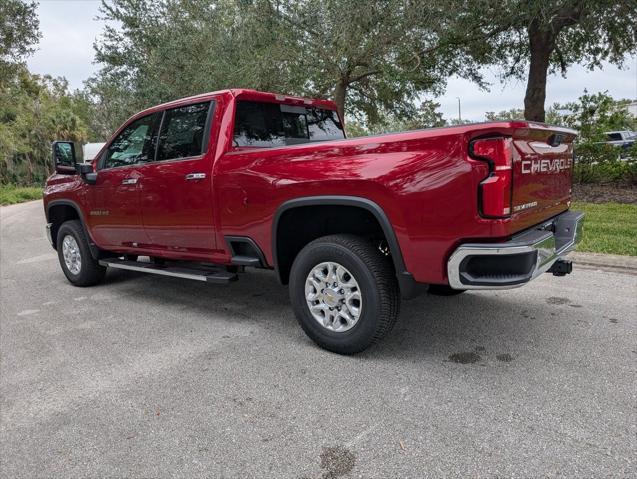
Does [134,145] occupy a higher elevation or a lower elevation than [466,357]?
higher

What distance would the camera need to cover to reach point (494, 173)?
2.67 meters

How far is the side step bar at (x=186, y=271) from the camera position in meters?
4.11

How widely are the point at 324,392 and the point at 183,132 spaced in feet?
9.10

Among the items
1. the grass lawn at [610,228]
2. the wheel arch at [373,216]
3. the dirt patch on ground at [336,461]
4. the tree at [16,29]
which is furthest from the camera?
the tree at [16,29]

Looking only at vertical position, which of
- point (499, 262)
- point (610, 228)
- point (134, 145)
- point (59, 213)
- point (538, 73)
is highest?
point (538, 73)

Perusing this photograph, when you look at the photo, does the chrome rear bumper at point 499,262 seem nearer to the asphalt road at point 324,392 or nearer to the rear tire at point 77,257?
the asphalt road at point 324,392

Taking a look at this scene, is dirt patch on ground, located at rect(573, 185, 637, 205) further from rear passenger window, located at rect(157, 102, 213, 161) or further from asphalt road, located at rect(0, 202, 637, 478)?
rear passenger window, located at rect(157, 102, 213, 161)

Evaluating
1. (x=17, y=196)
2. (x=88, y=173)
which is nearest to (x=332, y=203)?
(x=88, y=173)

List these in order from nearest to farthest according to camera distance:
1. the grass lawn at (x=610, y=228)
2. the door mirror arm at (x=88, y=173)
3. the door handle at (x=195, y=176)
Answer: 1. the door handle at (x=195, y=176)
2. the door mirror arm at (x=88, y=173)
3. the grass lawn at (x=610, y=228)

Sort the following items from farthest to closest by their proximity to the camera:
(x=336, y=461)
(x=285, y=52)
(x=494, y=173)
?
(x=285, y=52), (x=494, y=173), (x=336, y=461)

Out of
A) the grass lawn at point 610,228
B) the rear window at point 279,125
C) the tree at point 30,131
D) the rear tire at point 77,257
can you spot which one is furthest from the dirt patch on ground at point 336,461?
the tree at point 30,131

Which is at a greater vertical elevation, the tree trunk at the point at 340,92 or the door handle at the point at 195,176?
the tree trunk at the point at 340,92

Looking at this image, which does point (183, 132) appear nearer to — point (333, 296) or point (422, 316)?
point (333, 296)

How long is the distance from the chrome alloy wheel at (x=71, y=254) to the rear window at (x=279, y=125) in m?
3.02
